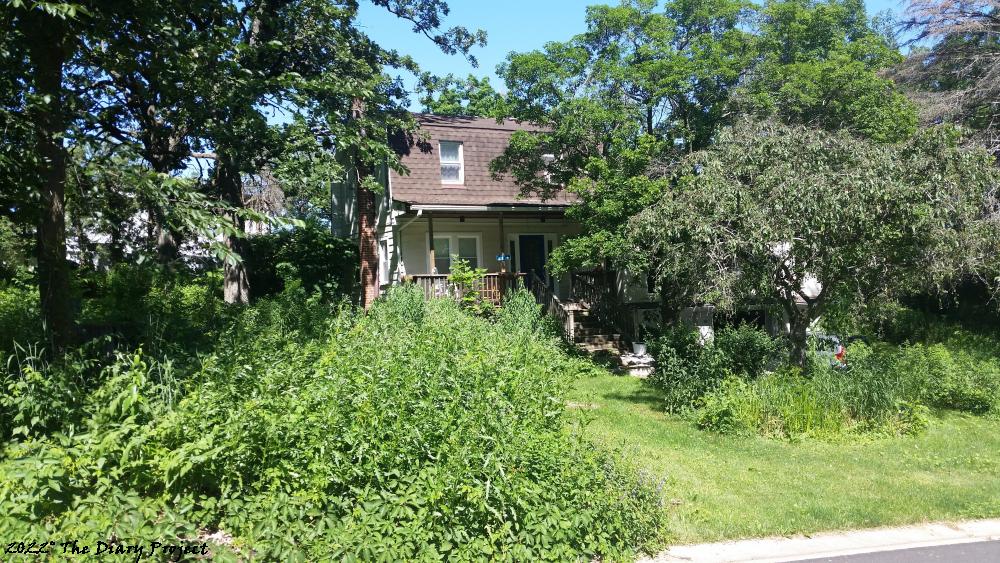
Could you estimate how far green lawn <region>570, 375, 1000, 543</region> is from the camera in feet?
19.2

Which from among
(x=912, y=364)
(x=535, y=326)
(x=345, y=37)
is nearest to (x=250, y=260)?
(x=345, y=37)

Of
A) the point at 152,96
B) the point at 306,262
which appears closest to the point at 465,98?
the point at 306,262

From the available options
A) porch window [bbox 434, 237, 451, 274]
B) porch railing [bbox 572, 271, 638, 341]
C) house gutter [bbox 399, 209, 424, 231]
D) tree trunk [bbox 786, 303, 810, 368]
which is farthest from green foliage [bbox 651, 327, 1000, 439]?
porch window [bbox 434, 237, 451, 274]

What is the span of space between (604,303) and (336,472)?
13.6m

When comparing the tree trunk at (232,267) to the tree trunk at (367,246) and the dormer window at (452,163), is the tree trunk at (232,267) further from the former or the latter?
the dormer window at (452,163)

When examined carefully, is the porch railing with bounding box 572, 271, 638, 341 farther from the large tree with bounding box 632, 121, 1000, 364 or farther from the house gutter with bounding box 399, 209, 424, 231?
the large tree with bounding box 632, 121, 1000, 364

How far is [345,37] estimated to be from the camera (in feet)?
55.1

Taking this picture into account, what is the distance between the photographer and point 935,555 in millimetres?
5234

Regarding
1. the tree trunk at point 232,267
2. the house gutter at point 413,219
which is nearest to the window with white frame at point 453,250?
the house gutter at point 413,219

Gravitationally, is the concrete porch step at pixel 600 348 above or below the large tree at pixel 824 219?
below

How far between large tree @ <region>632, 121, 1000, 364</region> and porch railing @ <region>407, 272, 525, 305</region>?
6.99m

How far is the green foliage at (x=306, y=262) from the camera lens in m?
21.6

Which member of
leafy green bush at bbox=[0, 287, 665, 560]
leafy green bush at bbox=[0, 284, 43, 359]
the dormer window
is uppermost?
the dormer window

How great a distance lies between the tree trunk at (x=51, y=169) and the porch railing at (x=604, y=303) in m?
12.7
